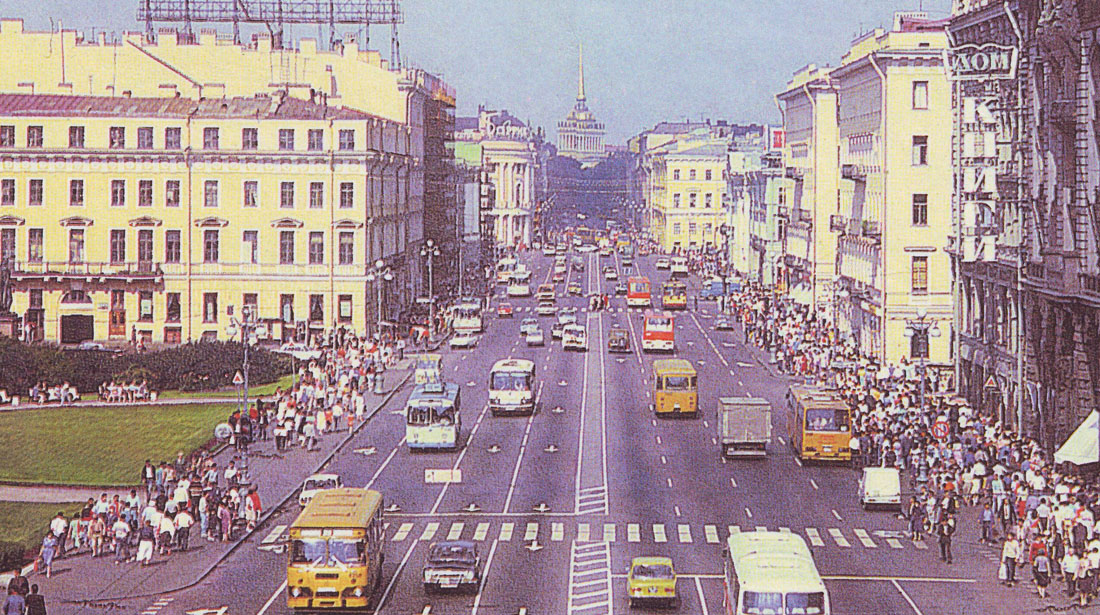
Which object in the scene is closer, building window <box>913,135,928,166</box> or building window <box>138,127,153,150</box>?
building window <box>913,135,928,166</box>

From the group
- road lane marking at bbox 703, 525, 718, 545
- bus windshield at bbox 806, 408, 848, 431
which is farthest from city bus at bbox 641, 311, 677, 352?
road lane marking at bbox 703, 525, 718, 545

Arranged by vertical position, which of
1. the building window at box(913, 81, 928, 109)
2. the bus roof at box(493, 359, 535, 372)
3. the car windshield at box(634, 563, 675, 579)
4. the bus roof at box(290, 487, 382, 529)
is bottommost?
the car windshield at box(634, 563, 675, 579)

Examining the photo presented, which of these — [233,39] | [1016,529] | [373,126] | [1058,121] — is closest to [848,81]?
[373,126]

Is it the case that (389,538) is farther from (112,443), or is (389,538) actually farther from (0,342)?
(0,342)

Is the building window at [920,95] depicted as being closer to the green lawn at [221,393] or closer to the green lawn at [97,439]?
the green lawn at [221,393]

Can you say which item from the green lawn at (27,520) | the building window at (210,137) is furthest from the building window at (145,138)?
the green lawn at (27,520)

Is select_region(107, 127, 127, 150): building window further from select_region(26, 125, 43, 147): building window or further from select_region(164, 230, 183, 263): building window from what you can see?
select_region(164, 230, 183, 263): building window
